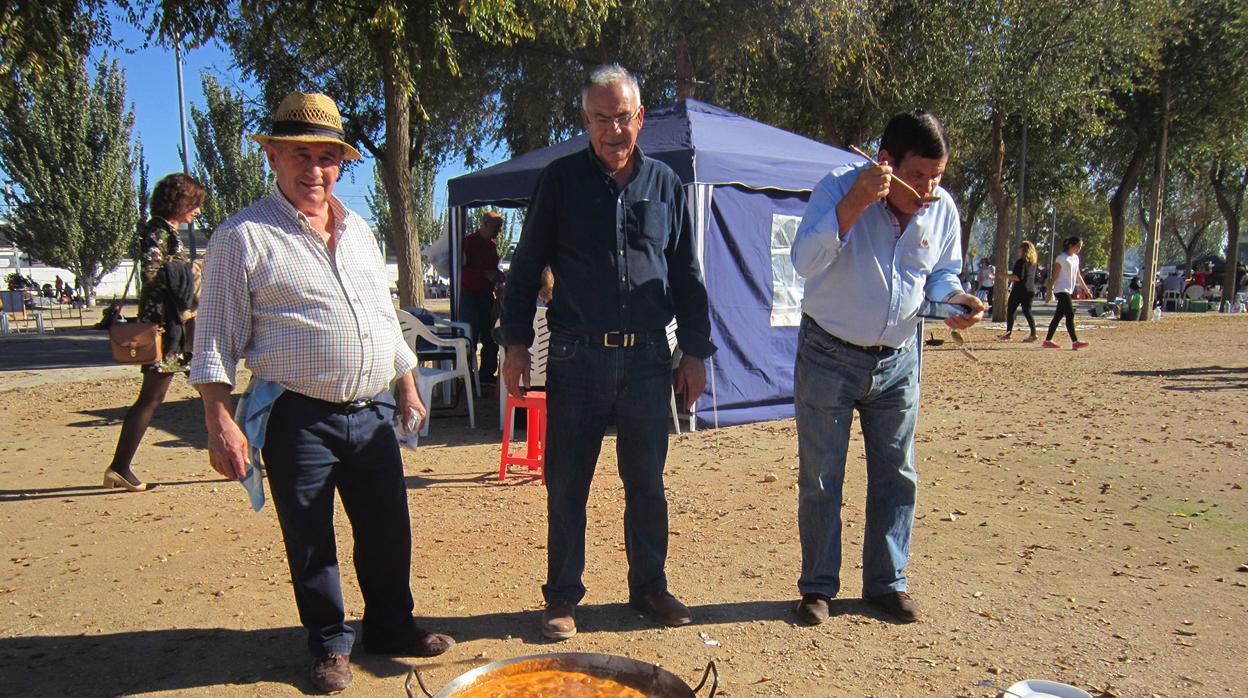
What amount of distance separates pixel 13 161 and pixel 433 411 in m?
23.5

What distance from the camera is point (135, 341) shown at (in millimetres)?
4688

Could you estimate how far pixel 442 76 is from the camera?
1265 centimetres

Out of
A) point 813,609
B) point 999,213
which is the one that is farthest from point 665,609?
point 999,213

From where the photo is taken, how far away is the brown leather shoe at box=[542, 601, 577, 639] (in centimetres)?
307

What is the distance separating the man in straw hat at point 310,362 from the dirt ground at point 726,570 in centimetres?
46

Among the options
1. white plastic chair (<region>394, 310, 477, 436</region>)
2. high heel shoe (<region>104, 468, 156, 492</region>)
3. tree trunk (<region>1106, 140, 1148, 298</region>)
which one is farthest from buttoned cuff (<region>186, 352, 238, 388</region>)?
tree trunk (<region>1106, 140, 1148, 298</region>)

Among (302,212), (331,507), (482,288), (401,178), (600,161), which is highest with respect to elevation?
(401,178)

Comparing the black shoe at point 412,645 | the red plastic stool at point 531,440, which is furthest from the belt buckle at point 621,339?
the red plastic stool at point 531,440

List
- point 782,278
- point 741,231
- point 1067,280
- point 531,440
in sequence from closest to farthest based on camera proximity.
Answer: point 531,440, point 741,231, point 782,278, point 1067,280

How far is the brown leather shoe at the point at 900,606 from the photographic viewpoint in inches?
128

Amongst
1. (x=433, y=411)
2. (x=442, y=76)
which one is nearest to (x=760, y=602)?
(x=433, y=411)

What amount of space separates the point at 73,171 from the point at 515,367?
1086 inches

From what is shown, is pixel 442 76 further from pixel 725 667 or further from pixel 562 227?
pixel 725 667

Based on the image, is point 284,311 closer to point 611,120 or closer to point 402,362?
point 402,362
